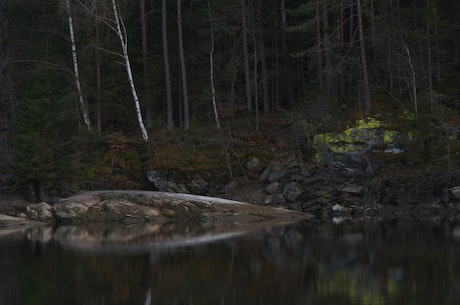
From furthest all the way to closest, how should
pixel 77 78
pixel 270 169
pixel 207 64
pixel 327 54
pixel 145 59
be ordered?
pixel 207 64 → pixel 145 59 → pixel 327 54 → pixel 77 78 → pixel 270 169

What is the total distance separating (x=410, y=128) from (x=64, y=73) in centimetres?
1894

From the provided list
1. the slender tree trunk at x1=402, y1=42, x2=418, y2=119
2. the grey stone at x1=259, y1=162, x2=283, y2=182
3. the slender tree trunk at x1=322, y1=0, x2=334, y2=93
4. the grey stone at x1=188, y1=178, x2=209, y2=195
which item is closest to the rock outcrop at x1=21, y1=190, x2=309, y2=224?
the grey stone at x1=188, y1=178, x2=209, y2=195

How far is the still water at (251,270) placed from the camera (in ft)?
34.4

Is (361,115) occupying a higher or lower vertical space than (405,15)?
lower

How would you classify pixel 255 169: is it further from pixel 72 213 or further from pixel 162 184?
pixel 72 213

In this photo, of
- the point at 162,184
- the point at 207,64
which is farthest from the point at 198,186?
the point at 207,64

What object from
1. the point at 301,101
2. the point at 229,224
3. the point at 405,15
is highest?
the point at 405,15

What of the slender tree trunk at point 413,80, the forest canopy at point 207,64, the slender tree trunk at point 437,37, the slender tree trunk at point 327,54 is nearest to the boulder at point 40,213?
the forest canopy at point 207,64

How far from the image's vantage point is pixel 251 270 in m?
13.2

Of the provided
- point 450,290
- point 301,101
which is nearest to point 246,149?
point 301,101

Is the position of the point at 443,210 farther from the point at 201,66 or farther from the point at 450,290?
the point at 201,66

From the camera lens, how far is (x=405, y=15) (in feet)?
106

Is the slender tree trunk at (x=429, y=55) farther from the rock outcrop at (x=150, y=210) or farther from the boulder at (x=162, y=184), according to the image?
the boulder at (x=162, y=184)

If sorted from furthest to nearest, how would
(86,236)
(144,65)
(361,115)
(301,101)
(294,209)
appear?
(144,65) → (301,101) → (361,115) → (294,209) → (86,236)
